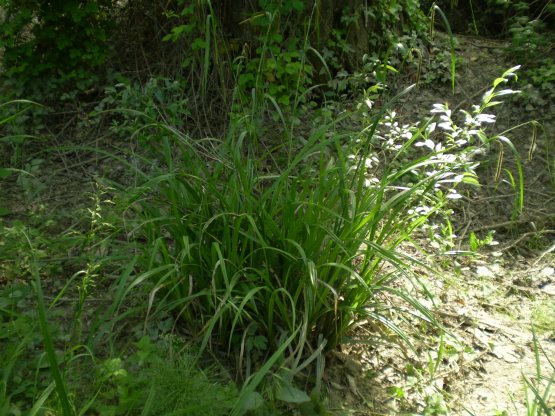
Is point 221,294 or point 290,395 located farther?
point 221,294

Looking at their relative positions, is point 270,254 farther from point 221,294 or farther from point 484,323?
point 484,323

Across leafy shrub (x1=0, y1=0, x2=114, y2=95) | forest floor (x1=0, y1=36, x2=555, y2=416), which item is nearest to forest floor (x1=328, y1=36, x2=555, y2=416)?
forest floor (x1=0, y1=36, x2=555, y2=416)

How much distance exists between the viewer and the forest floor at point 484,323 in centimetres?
228

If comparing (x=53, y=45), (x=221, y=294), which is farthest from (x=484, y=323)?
(x=53, y=45)

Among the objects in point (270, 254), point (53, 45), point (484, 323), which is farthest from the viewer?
point (53, 45)

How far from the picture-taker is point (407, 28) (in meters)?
4.37

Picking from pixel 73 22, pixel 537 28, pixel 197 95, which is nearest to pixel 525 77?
pixel 537 28

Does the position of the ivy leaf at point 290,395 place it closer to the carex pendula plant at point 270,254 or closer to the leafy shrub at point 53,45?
the carex pendula plant at point 270,254

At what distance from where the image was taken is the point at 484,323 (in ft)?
8.94

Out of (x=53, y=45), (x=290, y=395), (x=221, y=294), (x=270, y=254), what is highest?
(x=53, y=45)

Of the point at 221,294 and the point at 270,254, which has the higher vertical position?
the point at 270,254

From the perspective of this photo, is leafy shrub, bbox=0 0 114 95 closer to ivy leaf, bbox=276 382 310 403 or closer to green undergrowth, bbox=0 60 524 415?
green undergrowth, bbox=0 60 524 415

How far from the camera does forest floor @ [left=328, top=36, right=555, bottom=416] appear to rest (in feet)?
7.47

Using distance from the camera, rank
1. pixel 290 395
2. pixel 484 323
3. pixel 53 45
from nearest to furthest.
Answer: pixel 290 395, pixel 484 323, pixel 53 45
